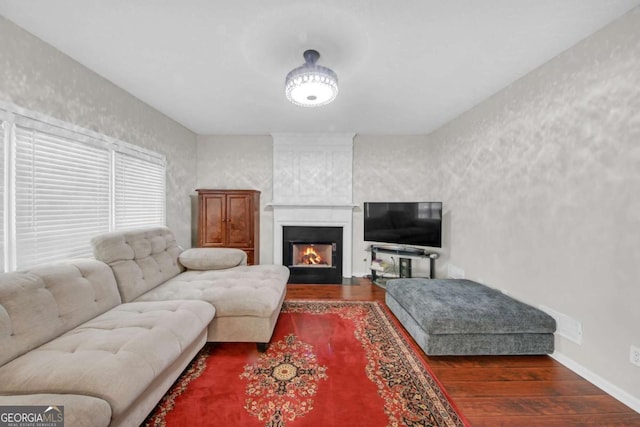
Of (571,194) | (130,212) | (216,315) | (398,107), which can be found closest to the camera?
(571,194)

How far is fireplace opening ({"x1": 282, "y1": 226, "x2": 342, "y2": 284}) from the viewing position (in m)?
4.27

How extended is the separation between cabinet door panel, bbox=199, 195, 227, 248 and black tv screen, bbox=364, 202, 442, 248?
7.49ft

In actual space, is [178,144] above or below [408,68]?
below

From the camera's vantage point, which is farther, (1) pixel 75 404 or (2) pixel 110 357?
(2) pixel 110 357

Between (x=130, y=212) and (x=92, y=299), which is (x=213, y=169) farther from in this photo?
(x=92, y=299)

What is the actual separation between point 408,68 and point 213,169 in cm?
348

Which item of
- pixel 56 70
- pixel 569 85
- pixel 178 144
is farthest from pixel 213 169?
pixel 569 85

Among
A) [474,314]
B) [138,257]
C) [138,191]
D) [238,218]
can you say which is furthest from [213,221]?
[474,314]

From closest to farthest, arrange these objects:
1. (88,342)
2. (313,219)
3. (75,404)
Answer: (75,404) < (88,342) < (313,219)

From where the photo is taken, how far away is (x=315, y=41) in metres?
1.90

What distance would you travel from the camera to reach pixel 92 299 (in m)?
1.80

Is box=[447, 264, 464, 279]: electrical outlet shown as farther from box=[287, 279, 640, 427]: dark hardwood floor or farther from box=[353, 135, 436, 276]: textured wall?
box=[287, 279, 640, 427]: dark hardwood floor

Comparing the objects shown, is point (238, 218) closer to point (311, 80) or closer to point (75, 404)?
point (311, 80)

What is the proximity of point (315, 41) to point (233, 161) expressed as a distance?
2.97 m
